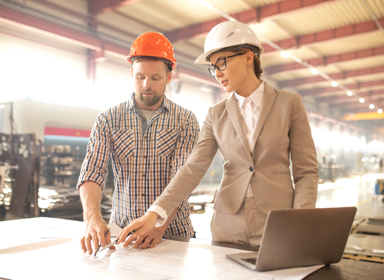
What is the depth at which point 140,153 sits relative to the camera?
146 centimetres

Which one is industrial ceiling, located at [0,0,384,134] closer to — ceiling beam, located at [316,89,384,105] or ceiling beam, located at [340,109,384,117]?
ceiling beam, located at [316,89,384,105]

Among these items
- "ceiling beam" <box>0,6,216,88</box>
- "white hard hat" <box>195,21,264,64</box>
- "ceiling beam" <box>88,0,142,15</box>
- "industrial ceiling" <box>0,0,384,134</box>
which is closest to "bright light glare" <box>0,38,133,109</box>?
"industrial ceiling" <box>0,0,384,134</box>

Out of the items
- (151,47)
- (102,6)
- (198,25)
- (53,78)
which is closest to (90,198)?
(151,47)

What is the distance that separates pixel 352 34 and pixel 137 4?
188 inches

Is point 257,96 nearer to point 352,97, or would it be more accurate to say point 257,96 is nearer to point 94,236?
point 94,236

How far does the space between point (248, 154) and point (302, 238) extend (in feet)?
1.32

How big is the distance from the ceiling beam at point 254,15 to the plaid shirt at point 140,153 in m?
5.76

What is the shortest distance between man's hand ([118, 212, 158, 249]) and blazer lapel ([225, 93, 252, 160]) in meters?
0.38

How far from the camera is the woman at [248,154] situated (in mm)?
1169

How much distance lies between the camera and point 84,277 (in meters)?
0.81

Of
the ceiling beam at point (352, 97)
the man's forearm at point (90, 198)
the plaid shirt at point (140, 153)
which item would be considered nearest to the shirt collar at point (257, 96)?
the plaid shirt at point (140, 153)

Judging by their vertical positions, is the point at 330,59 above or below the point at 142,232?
above

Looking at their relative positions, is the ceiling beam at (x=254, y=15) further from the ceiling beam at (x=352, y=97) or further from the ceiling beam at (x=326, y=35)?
Result: the ceiling beam at (x=352, y=97)

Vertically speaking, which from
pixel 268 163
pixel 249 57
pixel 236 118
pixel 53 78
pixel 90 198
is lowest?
pixel 90 198
